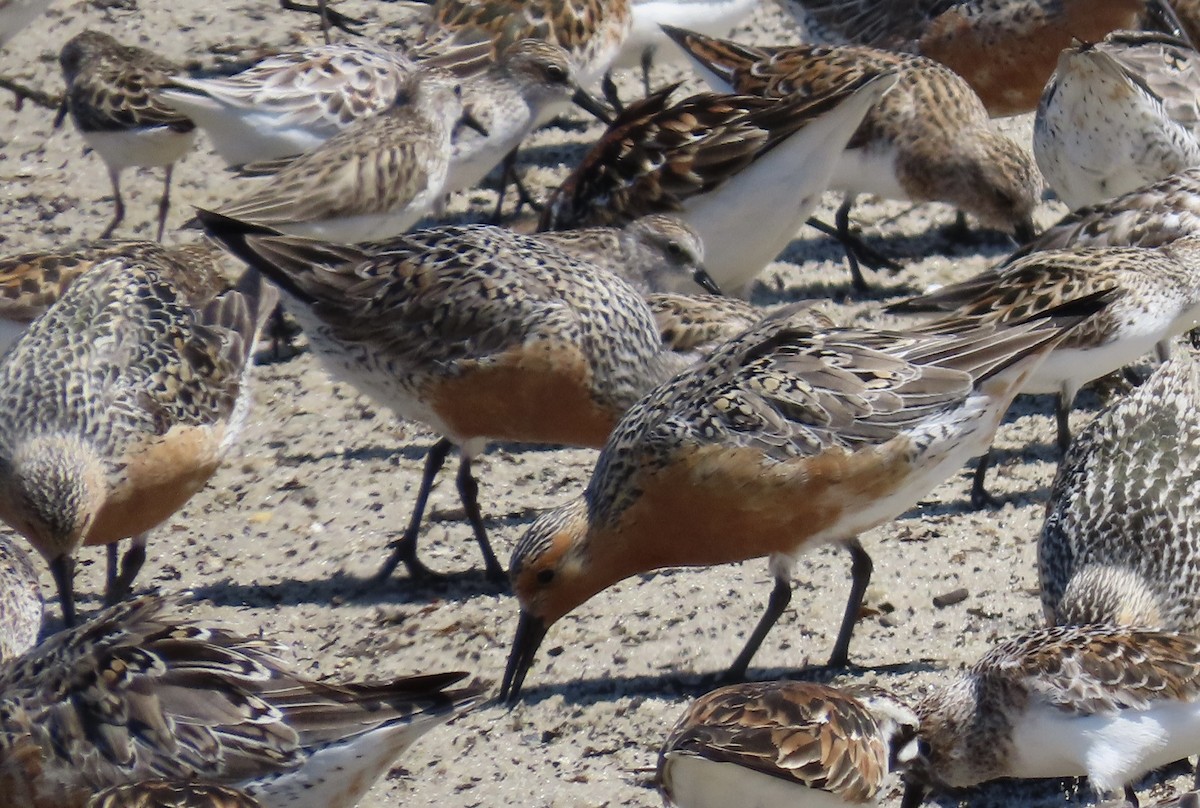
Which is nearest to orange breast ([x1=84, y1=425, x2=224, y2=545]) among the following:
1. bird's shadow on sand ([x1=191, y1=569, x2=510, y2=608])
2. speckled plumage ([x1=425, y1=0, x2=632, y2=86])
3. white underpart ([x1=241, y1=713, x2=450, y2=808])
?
bird's shadow on sand ([x1=191, y1=569, x2=510, y2=608])

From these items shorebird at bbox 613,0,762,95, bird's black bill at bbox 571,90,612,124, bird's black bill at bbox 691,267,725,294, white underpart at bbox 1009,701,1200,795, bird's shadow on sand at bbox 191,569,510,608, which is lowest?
bird's shadow on sand at bbox 191,569,510,608

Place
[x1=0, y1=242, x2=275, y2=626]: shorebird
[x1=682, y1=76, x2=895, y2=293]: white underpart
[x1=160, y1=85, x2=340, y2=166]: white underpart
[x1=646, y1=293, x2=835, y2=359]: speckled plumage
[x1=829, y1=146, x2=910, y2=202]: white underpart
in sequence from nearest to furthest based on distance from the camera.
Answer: [x1=0, y1=242, x2=275, y2=626]: shorebird → [x1=646, y1=293, x2=835, y2=359]: speckled plumage → [x1=682, y1=76, x2=895, y2=293]: white underpart → [x1=160, y1=85, x2=340, y2=166]: white underpart → [x1=829, y1=146, x2=910, y2=202]: white underpart

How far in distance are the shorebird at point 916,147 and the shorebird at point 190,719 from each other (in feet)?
15.3

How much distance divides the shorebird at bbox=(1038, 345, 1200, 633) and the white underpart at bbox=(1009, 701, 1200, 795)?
551 mm

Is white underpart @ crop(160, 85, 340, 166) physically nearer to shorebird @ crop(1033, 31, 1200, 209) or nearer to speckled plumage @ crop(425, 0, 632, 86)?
speckled plumage @ crop(425, 0, 632, 86)

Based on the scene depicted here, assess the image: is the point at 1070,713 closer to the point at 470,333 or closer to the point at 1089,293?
the point at 1089,293

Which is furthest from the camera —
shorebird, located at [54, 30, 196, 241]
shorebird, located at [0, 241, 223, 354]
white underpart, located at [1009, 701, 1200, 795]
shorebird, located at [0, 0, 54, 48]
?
shorebird, located at [0, 0, 54, 48]

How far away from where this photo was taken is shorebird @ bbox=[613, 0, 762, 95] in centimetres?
1056

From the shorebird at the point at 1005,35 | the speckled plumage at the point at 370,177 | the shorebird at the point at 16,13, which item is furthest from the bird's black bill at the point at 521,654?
the shorebird at the point at 16,13

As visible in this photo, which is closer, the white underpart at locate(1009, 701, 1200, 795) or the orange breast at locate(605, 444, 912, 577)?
the white underpart at locate(1009, 701, 1200, 795)

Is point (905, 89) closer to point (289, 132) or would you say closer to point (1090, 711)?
point (289, 132)

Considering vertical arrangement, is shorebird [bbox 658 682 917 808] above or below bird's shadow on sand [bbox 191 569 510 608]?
above

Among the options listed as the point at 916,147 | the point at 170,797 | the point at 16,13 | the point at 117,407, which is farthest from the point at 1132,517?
the point at 16,13

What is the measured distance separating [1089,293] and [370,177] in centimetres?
340
